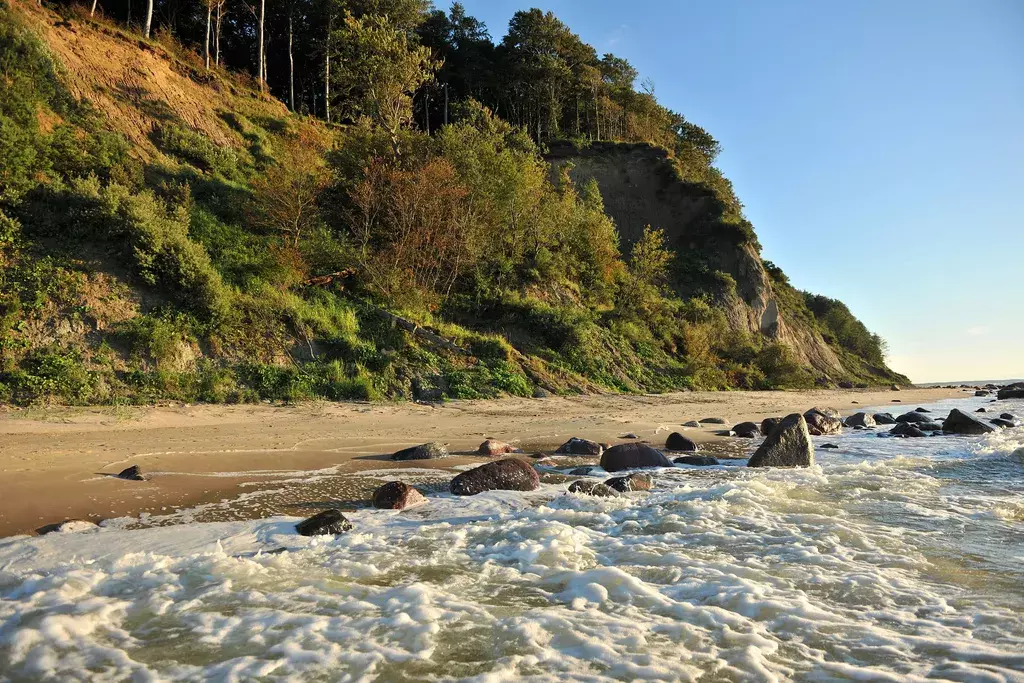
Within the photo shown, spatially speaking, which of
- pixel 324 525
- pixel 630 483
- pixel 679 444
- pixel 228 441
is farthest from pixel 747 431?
pixel 228 441

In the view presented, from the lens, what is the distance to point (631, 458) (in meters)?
8.16

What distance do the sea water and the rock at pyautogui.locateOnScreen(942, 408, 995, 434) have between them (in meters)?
10.00

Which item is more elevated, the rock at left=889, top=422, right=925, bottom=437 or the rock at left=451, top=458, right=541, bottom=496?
the rock at left=451, top=458, right=541, bottom=496

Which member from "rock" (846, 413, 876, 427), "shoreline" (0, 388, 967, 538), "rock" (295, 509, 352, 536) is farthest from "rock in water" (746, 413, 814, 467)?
"rock" (846, 413, 876, 427)

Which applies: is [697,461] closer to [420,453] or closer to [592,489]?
[592,489]

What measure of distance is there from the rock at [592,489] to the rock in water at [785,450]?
11.5 ft

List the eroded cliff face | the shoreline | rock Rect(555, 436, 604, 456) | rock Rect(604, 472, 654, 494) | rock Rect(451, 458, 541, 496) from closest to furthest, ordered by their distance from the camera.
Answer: the shoreline, rock Rect(451, 458, 541, 496), rock Rect(604, 472, 654, 494), rock Rect(555, 436, 604, 456), the eroded cliff face

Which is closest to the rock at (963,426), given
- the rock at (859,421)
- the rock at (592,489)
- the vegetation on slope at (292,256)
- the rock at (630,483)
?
the rock at (859,421)

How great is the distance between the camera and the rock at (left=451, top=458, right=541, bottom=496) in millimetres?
6359

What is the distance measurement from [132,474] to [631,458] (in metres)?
6.56

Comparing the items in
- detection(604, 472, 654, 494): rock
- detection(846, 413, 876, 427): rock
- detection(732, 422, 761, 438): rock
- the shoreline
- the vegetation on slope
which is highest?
the vegetation on slope

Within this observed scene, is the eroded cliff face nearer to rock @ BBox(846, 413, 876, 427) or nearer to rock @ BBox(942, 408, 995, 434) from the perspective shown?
rock @ BBox(846, 413, 876, 427)

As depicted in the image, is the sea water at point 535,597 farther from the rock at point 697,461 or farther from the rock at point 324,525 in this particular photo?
the rock at point 697,461

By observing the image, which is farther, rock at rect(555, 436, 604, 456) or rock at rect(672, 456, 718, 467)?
rock at rect(555, 436, 604, 456)
